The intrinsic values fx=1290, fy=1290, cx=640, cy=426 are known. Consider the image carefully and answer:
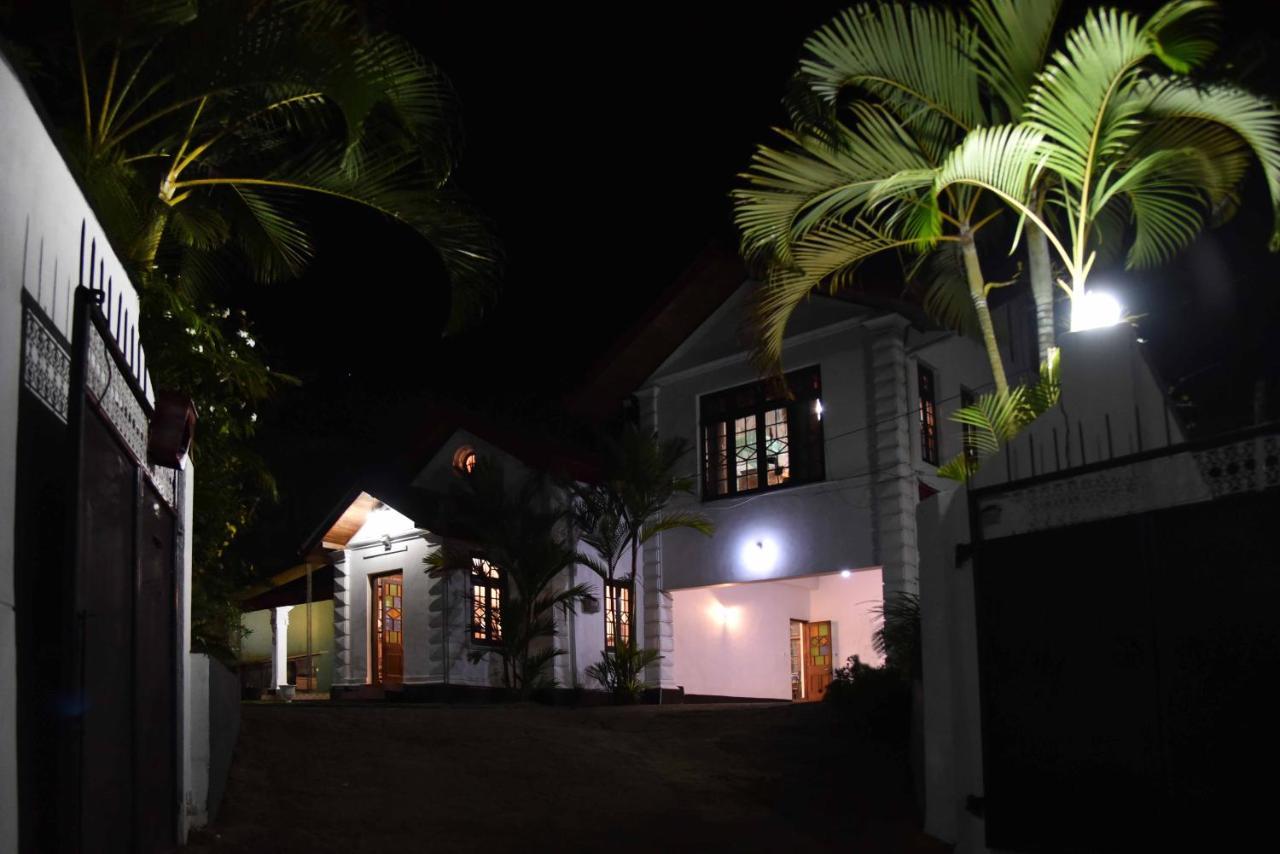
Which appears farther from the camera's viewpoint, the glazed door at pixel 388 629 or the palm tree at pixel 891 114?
the glazed door at pixel 388 629

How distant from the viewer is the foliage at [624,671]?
1839cm

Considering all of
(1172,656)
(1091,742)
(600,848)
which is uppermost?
(1172,656)

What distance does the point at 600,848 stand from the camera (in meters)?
8.29

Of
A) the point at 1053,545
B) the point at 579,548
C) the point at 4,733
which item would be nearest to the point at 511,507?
the point at 579,548

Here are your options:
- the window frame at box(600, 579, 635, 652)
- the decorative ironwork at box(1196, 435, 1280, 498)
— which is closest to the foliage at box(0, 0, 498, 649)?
the decorative ironwork at box(1196, 435, 1280, 498)

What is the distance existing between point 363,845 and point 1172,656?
15.8 ft

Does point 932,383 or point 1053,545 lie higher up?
point 932,383

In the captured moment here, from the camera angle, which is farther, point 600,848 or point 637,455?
point 637,455

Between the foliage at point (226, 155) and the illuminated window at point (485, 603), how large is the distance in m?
8.43

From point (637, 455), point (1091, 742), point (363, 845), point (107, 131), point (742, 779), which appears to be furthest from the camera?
point (637, 455)

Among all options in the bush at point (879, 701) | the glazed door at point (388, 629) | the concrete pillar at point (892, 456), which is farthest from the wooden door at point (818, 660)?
the bush at point (879, 701)

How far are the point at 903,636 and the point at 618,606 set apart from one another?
1032 cm

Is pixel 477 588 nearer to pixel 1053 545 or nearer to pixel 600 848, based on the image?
pixel 600 848

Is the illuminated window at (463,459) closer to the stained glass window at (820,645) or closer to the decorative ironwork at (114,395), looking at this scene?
the stained glass window at (820,645)
